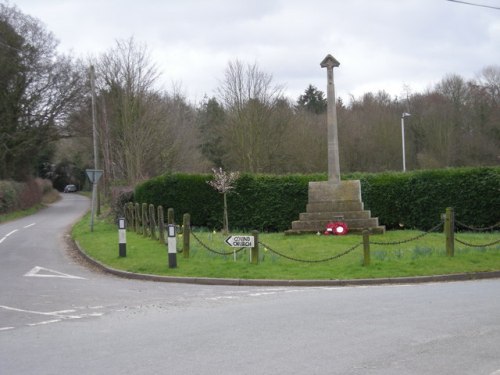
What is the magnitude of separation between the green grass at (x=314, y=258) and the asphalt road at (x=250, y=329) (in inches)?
53.6

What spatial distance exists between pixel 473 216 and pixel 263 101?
2426cm

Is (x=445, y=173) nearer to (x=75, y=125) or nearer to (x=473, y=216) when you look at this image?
(x=473, y=216)

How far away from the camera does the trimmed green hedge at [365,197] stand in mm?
25641

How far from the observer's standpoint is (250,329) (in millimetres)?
8461

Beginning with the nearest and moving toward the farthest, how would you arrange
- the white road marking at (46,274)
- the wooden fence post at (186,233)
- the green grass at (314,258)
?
the green grass at (314,258) → the white road marking at (46,274) → the wooden fence post at (186,233)

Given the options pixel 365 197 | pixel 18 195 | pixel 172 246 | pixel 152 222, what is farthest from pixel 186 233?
pixel 18 195

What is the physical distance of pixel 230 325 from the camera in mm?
8805

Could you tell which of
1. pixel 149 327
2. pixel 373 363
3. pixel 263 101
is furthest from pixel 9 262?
pixel 263 101

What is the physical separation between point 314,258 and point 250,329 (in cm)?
885

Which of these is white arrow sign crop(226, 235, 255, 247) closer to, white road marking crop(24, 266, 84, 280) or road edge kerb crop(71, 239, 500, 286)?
road edge kerb crop(71, 239, 500, 286)

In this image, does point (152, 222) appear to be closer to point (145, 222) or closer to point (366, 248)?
point (145, 222)

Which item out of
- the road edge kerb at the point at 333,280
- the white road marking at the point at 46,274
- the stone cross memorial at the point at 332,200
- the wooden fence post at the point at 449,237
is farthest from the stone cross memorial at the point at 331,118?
the white road marking at the point at 46,274

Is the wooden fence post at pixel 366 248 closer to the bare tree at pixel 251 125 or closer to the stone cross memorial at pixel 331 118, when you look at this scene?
the stone cross memorial at pixel 331 118

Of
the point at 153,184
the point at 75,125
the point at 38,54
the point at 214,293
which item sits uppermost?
the point at 38,54
